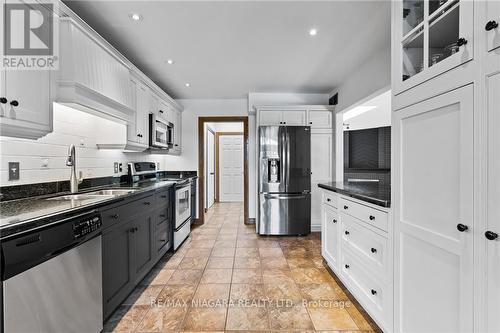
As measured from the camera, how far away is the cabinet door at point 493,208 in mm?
893

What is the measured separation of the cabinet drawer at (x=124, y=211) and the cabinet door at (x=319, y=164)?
273 centimetres

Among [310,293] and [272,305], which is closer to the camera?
[272,305]

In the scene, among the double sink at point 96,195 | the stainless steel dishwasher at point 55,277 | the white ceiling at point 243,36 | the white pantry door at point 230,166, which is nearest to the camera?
the stainless steel dishwasher at point 55,277

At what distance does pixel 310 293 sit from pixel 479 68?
202 cm

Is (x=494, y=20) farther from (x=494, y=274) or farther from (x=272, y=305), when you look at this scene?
(x=272, y=305)

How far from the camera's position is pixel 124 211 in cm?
191

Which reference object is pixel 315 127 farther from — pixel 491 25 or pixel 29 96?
pixel 29 96

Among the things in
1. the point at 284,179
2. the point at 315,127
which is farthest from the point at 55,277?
the point at 315,127

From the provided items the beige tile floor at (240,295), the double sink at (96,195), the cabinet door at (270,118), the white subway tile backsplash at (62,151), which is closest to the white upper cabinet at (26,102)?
the white subway tile backsplash at (62,151)

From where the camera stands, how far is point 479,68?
37.7 inches

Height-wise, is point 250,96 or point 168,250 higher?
point 250,96

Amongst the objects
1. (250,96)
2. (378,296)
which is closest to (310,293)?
(378,296)

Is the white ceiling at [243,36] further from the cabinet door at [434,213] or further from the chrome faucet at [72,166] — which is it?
the cabinet door at [434,213]

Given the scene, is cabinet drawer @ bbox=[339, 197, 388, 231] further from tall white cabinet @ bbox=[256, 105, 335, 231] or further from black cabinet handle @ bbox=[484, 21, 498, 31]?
tall white cabinet @ bbox=[256, 105, 335, 231]
